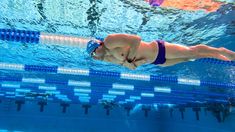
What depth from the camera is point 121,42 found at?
14.8ft

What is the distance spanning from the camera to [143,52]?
4844 mm

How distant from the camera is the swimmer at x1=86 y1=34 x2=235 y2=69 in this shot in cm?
459

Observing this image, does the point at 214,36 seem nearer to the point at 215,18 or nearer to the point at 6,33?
the point at 215,18

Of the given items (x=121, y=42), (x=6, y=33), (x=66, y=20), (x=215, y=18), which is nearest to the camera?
(x=121, y=42)

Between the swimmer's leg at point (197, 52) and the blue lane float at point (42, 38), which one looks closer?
the swimmer's leg at point (197, 52)

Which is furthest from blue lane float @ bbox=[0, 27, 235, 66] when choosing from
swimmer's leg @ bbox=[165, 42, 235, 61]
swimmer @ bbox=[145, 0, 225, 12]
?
swimmer @ bbox=[145, 0, 225, 12]

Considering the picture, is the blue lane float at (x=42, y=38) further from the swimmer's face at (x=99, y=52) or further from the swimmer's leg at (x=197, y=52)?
the swimmer's leg at (x=197, y=52)

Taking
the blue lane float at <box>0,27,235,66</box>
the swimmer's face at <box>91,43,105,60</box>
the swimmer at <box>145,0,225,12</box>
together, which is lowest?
the swimmer's face at <box>91,43,105,60</box>

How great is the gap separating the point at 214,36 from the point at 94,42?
460cm

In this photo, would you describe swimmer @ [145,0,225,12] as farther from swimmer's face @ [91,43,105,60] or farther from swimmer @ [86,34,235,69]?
swimmer's face @ [91,43,105,60]

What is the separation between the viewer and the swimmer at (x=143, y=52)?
4590mm

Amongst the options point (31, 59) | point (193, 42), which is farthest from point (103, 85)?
point (193, 42)

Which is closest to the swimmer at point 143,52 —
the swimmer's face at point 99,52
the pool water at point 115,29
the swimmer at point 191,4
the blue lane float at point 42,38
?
the swimmer's face at point 99,52

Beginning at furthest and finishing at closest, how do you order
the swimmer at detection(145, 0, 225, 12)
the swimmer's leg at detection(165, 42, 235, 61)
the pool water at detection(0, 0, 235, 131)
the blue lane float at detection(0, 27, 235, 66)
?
1. the pool water at detection(0, 0, 235, 131)
2. the swimmer at detection(145, 0, 225, 12)
3. the blue lane float at detection(0, 27, 235, 66)
4. the swimmer's leg at detection(165, 42, 235, 61)
